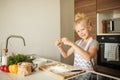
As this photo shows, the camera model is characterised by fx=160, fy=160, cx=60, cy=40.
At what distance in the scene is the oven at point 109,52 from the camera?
7.71 ft

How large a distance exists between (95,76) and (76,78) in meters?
Answer: 0.15

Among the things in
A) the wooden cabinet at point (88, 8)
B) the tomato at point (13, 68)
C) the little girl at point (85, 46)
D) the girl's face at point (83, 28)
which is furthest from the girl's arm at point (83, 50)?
the wooden cabinet at point (88, 8)

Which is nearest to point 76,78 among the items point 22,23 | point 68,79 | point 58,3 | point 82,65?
point 68,79

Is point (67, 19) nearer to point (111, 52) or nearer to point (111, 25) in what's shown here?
point (111, 25)

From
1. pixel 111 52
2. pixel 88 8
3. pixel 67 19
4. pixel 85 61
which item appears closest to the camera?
pixel 85 61

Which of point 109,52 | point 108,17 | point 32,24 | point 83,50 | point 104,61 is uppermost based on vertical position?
point 108,17

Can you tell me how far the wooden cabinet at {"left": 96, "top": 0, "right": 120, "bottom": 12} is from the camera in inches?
93.7

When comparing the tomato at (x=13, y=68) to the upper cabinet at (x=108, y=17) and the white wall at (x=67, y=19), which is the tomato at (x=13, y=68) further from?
the white wall at (x=67, y=19)

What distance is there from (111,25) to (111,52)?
1.46ft

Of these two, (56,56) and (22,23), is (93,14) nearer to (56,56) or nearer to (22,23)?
(56,56)

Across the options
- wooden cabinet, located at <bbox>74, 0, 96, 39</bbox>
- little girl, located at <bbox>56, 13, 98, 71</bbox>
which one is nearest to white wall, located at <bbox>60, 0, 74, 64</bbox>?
wooden cabinet, located at <bbox>74, 0, 96, 39</bbox>

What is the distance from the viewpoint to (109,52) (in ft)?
8.01

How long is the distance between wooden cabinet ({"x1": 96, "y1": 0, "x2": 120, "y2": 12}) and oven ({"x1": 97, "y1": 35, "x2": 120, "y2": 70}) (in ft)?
1.45

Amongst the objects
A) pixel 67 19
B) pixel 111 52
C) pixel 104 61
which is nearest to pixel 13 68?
pixel 111 52
